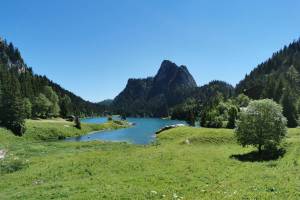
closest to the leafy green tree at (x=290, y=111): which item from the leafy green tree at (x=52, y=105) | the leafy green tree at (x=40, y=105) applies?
the leafy green tree at (x=40, y=105)

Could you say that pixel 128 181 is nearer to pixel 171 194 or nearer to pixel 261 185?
pixel 171 194

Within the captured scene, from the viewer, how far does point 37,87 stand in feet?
533

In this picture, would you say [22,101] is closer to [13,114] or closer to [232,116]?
[13,114]

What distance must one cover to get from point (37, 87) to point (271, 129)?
13491cm

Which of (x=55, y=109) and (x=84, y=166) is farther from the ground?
(x=55, y=109)

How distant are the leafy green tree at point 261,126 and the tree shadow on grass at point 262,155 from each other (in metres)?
0.99

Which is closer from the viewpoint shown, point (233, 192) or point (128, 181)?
point (233, 192)

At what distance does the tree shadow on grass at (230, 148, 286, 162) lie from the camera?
148 ft

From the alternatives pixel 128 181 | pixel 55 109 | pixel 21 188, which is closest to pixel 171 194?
pixel 128 181

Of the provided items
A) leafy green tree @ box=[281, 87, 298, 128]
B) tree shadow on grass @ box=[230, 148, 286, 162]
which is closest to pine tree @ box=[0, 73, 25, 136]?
tree shadow on grass @ box=[230, 148, 286, 162]

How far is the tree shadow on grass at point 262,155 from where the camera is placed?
45.0 m

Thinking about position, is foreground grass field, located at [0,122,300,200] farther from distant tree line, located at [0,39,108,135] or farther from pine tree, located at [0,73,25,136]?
distant tree line, located at [0,39,108,135]

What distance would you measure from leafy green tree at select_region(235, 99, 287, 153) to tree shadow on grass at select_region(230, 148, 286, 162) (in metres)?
0.99

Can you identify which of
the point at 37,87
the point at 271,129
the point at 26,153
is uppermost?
the point at 37,87
